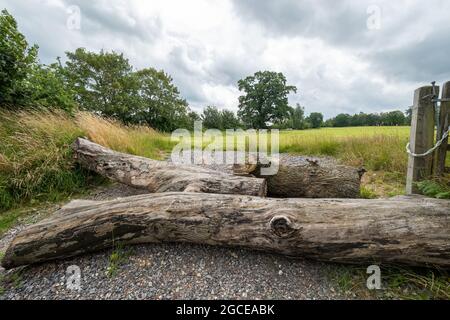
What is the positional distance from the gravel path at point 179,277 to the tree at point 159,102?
26.5m

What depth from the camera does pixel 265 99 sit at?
39.4m

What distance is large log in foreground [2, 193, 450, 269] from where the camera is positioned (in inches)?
59.6

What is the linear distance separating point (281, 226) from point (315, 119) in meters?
59.2

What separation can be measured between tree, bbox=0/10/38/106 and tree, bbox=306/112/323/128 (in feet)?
182

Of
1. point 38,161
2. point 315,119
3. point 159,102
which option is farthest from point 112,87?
point 315,119

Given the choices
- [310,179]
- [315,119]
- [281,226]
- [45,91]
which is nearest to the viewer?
[281,226]

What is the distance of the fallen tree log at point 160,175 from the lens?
2553 mm

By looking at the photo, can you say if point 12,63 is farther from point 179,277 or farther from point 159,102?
point 159,102

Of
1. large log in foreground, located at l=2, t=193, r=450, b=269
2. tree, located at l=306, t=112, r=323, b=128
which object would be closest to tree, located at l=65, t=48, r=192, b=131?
large log in foreground, located at l=2, t=193, r=450, b=269

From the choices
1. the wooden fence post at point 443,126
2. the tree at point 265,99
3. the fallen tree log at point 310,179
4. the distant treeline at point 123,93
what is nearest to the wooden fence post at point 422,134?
the wooden fence post at point 443,126
